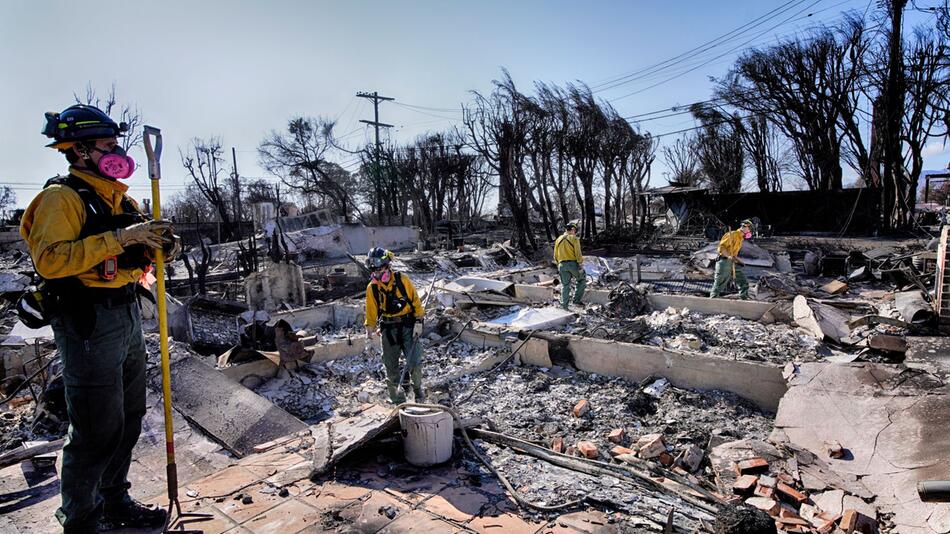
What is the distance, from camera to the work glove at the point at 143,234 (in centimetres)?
227

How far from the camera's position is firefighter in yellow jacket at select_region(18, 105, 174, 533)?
2207 mm

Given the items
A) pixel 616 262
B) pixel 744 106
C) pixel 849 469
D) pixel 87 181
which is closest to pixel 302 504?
pixel 87 181

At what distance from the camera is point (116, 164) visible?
7.98ft

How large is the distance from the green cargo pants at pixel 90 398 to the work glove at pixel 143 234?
0.32 metres

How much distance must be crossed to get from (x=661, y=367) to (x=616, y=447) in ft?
6.89

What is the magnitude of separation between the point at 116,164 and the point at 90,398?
1063 mm

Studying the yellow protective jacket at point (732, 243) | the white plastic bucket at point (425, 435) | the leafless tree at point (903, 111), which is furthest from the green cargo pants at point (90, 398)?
the leafless tree at point (903, 111)

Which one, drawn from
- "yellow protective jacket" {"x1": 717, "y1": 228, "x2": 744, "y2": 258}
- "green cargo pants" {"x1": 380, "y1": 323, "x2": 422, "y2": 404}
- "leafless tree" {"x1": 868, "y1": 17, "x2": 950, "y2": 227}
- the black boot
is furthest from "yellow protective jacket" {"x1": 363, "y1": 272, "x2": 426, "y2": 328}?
"leafless tree" {"x1": 868, "y1": 17, "x2": 950, "y2": 227}

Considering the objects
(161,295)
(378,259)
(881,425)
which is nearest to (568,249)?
(378,259)

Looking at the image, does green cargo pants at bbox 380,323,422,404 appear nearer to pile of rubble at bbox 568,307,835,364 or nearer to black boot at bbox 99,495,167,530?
pile of rubble at bbox 568,307,835,364

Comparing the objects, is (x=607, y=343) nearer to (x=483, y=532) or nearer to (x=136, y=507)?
(x=483, y=532)

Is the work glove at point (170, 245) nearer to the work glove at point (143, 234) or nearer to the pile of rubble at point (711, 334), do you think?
the work glove at point (143, 234)

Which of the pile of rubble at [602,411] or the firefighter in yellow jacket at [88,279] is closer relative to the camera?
the firefighter in yellow jacket at [88,279]

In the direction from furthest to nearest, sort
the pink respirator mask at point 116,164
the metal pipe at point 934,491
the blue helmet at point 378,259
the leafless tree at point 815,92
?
1. the leafless tree at point 815,92
2. the blue helmet at point 378,259
3. the pink respirator mask at point 116,164
4. the metal pipe at point 934,491
